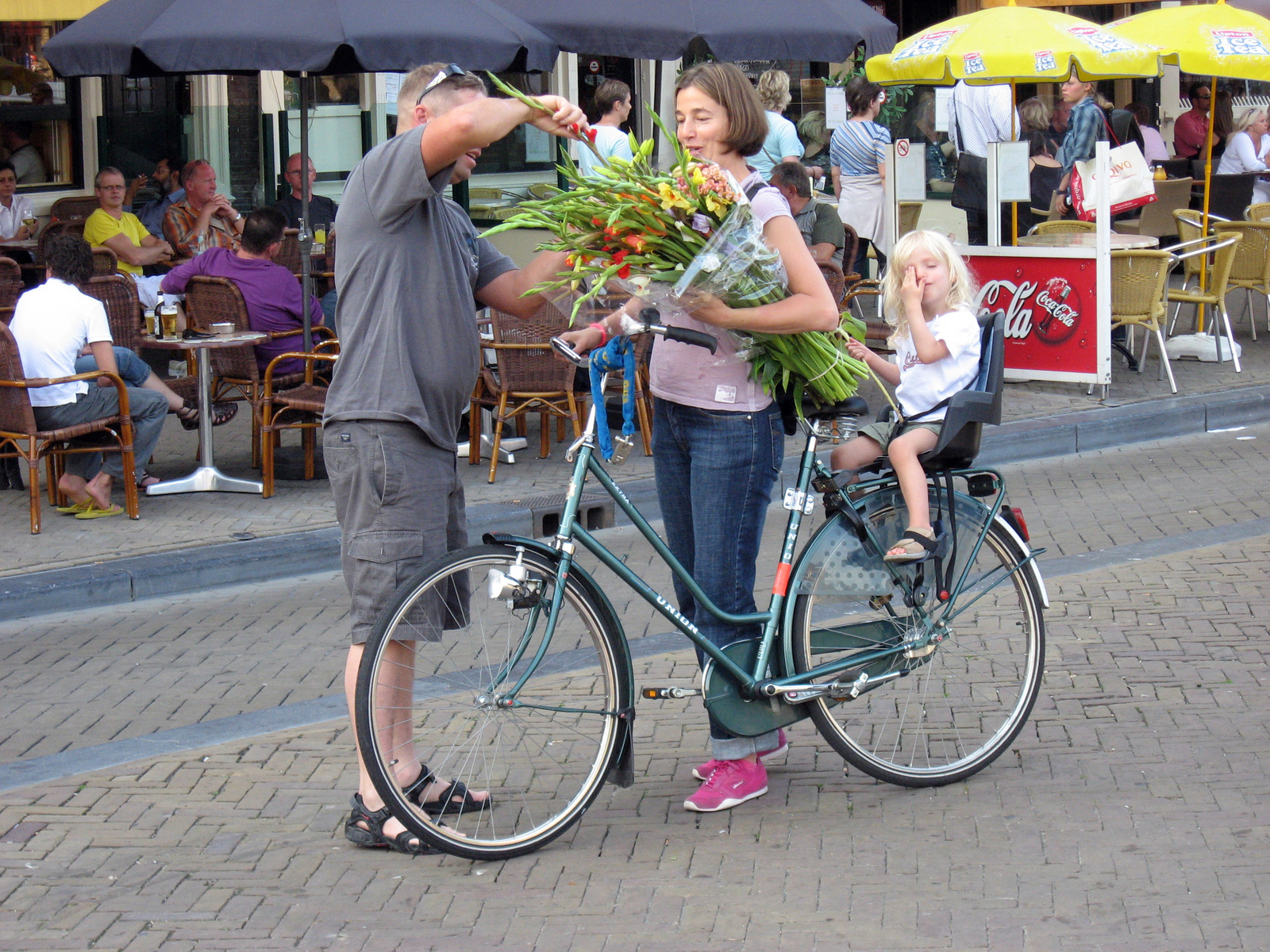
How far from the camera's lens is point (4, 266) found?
9.50m

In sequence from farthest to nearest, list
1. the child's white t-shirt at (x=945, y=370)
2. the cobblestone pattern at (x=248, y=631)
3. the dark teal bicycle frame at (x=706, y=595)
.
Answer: the cobblestone pattern at (x=248, y=631), the child's white t-shirt at (x=945, y=370), the dark teal bicycle frame at (x=706, y=595)

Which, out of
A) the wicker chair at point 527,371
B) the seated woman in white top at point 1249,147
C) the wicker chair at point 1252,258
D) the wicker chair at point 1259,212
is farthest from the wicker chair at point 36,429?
the seated woman in white top at point 1249,147

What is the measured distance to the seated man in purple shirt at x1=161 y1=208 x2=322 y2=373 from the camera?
830cm

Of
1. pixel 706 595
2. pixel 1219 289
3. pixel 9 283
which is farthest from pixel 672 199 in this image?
pixel 1219 289

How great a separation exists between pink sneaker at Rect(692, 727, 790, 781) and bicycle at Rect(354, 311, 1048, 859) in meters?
0.17

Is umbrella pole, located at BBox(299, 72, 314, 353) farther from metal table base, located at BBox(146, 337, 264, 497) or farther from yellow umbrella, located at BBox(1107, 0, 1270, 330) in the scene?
yellow umbrella, located at BBox(1107, 0, 1270, 330)

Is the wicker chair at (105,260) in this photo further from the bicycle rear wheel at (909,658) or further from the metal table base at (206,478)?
the bicycle rear wheel at (909,658)

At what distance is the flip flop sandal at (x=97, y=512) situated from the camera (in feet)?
24.6

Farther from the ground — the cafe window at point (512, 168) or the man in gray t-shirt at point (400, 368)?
the cafe window at point (512, 168)

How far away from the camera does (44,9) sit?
8.37 m

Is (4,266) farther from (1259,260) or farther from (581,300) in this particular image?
(1259,260)

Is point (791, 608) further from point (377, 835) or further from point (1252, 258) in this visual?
point (1252, 258)

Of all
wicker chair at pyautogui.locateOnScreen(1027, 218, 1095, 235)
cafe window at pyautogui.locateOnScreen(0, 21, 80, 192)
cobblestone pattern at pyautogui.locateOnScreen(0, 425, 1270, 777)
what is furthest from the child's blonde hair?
cafe window at pyautogui.locateOnScreen(0, 21, 80, 192)

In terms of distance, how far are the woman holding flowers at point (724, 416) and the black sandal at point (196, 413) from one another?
4752 millimetres
